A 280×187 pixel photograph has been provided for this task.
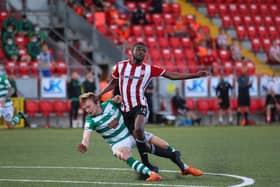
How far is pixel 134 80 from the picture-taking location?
12.3 metres

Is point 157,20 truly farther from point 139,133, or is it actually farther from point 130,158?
point 130,158

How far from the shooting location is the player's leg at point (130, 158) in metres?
11.3

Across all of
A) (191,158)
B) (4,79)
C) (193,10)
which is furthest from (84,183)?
(193,10)

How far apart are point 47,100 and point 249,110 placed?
286 inches

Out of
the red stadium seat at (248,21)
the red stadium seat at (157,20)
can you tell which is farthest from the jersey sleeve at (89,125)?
the red stadium seat at (248,21)

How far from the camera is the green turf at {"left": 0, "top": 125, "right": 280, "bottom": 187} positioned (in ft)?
38.3

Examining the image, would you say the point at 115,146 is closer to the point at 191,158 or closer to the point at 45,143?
the point at 191,158

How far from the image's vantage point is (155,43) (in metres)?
33.7

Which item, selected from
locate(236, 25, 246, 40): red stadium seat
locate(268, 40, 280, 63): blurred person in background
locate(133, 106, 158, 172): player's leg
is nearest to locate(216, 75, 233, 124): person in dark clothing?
locate(268, 40, 280, 63): blurred person in background

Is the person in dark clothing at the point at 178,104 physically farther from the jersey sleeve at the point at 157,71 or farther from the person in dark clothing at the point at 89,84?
the jersey sleeve at the point at 157,71

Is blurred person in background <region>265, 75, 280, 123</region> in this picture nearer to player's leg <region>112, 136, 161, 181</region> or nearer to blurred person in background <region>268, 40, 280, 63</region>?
blurred person in background <region>268, 40, 280, 63</region>

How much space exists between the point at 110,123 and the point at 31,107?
56.6 ft

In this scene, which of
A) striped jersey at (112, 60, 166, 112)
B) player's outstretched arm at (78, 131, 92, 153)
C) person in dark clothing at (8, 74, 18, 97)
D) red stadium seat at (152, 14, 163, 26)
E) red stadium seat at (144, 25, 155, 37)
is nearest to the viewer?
player's outstretched arm at (78, 131, 92, 153)

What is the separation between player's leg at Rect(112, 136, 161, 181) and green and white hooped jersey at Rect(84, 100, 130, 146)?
0.08m
